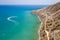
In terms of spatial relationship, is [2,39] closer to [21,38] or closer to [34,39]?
[21,38]

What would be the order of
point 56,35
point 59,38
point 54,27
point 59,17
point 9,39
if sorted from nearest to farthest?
point 59,38 < point 56,35 < point 54,27 < point 9,39 < point 59,17

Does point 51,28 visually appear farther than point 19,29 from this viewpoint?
No

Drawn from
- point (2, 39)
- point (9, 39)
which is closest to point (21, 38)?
point (9, 39)

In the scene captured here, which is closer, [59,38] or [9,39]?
[59,38]

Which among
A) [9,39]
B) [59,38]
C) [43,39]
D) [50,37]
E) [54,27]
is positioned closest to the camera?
[59,38]

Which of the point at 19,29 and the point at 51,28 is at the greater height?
the point at 19,29

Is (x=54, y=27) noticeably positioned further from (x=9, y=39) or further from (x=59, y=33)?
(x=9, y=39)

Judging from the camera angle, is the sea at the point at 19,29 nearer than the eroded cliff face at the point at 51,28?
No

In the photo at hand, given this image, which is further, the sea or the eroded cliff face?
the sea

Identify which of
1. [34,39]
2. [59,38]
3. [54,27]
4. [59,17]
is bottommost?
[59,38]

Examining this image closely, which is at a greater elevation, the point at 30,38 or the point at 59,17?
the point at 59,17
